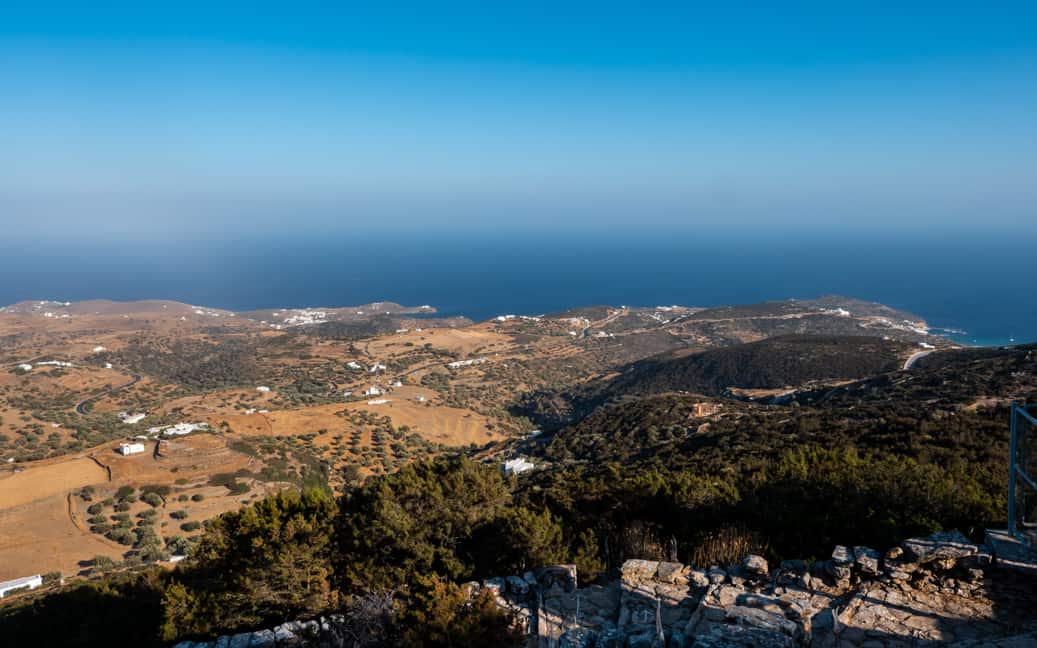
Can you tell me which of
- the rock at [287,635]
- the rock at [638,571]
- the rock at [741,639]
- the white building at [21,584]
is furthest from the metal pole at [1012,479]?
the white building at [21,584]

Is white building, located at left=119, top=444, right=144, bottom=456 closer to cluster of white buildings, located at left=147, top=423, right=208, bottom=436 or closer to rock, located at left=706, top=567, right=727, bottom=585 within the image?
cluster of white buildings, located at left=147, top=423, right=208, bottom=436

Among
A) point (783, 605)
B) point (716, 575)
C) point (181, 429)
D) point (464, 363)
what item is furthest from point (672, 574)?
point (464, 363)

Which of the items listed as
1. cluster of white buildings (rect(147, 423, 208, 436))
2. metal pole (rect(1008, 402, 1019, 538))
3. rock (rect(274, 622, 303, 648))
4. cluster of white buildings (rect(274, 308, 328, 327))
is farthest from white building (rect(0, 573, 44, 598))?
cluster of white buildings (rect(274, 308, 328, 327))

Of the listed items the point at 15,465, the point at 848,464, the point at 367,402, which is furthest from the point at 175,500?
the point at 848,464

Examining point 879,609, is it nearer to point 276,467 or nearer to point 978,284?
point 276,467

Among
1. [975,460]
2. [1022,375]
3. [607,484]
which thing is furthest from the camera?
[1022,375]

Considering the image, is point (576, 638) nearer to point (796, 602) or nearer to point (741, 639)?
point (741, 639)
